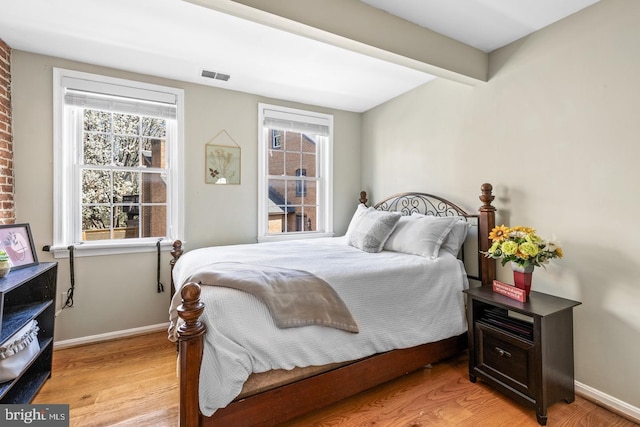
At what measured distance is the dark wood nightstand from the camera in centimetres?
174

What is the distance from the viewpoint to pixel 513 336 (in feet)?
6.13

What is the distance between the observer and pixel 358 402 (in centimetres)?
190

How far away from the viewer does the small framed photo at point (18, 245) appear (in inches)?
77.0

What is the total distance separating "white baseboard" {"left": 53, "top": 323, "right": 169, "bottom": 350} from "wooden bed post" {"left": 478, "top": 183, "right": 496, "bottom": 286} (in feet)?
9.66

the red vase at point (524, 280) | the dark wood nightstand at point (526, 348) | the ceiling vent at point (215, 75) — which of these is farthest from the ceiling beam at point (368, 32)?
the dark wood nightstand at point (526, 348)

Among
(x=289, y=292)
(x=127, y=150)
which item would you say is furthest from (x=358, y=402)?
(x=127, y=150)

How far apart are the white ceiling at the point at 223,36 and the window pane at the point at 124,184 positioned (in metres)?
0.97

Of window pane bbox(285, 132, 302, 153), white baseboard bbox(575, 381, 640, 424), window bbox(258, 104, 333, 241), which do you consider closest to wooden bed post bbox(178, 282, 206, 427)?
window bbox(258, 104, 333, 241)

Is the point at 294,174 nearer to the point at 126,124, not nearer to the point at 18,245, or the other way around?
the point at 126,124

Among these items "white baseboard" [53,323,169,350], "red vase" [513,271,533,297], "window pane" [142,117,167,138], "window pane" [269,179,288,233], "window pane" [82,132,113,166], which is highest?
"window pane" [142,117,167,138]

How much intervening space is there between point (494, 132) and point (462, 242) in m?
0.93

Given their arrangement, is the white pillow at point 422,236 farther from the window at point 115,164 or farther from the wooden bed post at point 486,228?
the window at point 115,164

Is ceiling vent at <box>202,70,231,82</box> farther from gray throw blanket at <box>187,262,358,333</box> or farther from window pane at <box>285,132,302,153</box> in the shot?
gray throw blanket at <box>187,262,358,333</box>

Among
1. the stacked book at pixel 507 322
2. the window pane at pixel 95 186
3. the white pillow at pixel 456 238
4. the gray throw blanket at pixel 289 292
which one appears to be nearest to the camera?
the gray throw blanket at pixel 289 292
